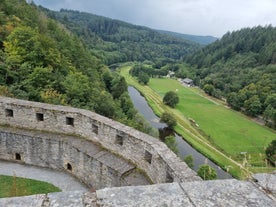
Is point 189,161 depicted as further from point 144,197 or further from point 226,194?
point 144,197

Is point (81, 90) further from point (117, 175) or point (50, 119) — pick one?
point (117, 175)

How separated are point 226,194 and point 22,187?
8206mm

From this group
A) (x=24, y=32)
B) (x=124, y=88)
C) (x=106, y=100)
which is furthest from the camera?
(x=124, y=88)

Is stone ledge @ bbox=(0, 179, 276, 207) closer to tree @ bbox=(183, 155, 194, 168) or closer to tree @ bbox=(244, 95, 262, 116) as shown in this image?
tree @ bbox=(183, 155, 194, 168)

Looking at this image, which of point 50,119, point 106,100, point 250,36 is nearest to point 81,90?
point 106,100

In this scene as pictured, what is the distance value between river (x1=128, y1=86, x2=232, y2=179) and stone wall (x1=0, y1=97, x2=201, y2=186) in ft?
34.7

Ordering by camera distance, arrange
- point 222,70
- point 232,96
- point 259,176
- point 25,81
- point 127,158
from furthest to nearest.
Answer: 1. point 222,70
2. point 232,96
3. point 25,81
4. point 127,158
5. point 259,176

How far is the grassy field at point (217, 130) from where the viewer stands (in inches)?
1508

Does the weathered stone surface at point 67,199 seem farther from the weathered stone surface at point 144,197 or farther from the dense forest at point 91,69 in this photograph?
the dense forest at point 91,69

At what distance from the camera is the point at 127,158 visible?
30.7ft

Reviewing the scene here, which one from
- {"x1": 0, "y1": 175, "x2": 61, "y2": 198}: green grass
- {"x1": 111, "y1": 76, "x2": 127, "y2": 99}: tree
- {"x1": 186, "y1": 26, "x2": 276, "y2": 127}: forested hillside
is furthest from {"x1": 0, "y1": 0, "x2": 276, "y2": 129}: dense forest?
{"x1": 0, "y1": 175, "x2": 61, "y2": 198}: green grass

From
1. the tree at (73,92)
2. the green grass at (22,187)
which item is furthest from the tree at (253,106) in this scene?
the green grass at (22,187)

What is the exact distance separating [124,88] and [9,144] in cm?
4298

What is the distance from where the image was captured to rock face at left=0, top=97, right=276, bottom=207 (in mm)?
3248
